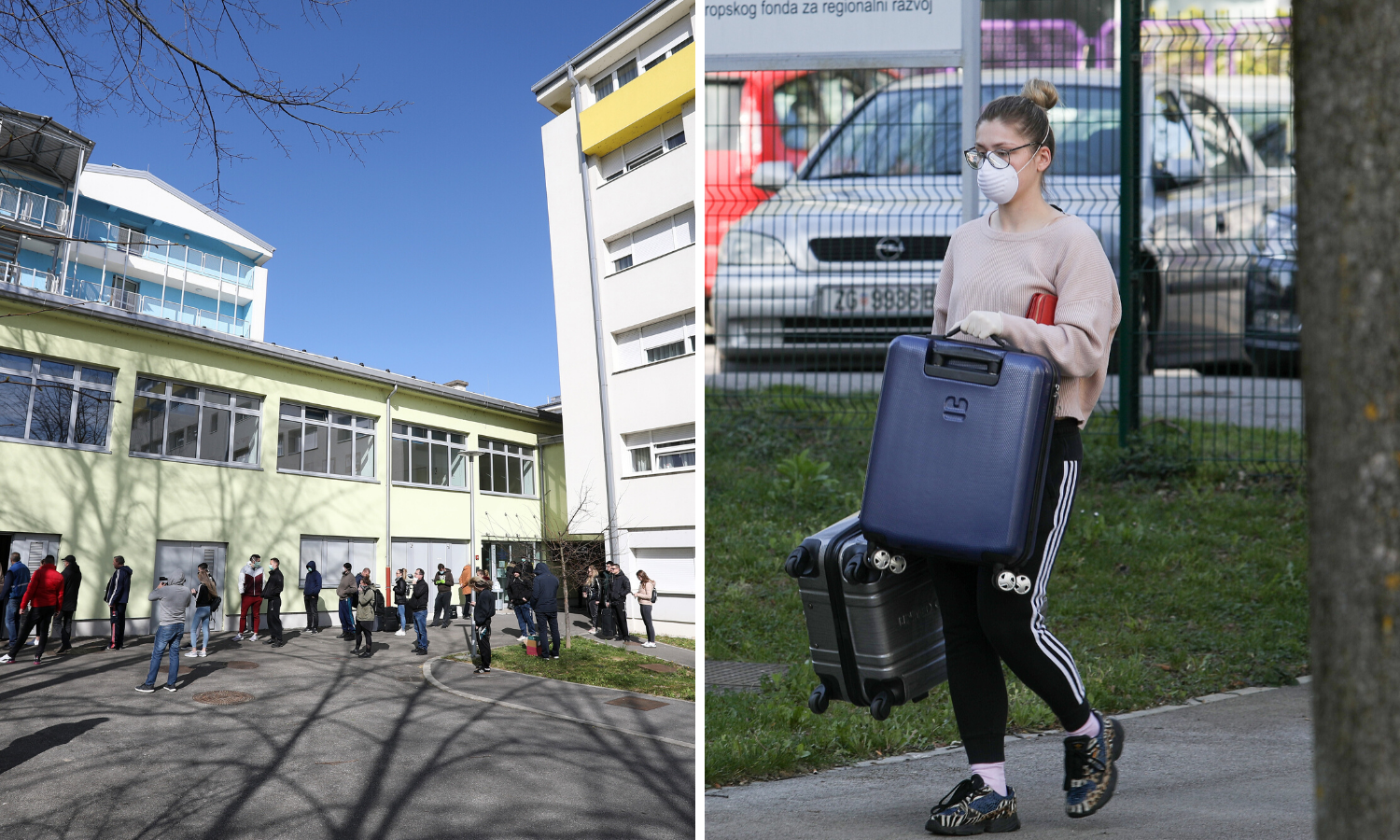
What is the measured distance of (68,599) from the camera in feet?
15.6

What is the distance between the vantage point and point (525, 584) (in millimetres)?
8391

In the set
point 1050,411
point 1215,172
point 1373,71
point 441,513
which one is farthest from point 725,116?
point 1373,71

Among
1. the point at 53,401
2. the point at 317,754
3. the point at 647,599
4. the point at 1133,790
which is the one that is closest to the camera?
the point at 1133,790

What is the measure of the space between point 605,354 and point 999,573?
8373mm

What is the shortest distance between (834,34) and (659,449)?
19.1ft

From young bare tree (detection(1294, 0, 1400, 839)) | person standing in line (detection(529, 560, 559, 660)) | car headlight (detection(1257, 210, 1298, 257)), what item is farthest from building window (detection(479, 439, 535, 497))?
young bare tree (detection(1294, 0, 1400, 839))

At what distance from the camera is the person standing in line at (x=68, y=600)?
4.70 m

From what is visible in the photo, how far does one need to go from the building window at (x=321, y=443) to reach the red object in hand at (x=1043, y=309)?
5.78m

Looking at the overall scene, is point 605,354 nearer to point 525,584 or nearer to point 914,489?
point 525,584

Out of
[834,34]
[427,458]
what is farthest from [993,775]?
[427,458]

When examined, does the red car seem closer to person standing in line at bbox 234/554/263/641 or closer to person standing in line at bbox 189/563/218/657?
person standing in line at bbox 234/554/263/641

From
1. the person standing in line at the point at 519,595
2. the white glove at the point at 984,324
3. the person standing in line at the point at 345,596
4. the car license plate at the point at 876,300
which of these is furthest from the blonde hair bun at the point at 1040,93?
the person standing in line at the point at 519,595

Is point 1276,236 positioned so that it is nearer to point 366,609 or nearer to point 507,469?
point 507,469

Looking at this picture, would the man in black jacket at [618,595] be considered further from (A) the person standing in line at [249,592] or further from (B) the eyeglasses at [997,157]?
(B) the eyeglasses at [997,157]
